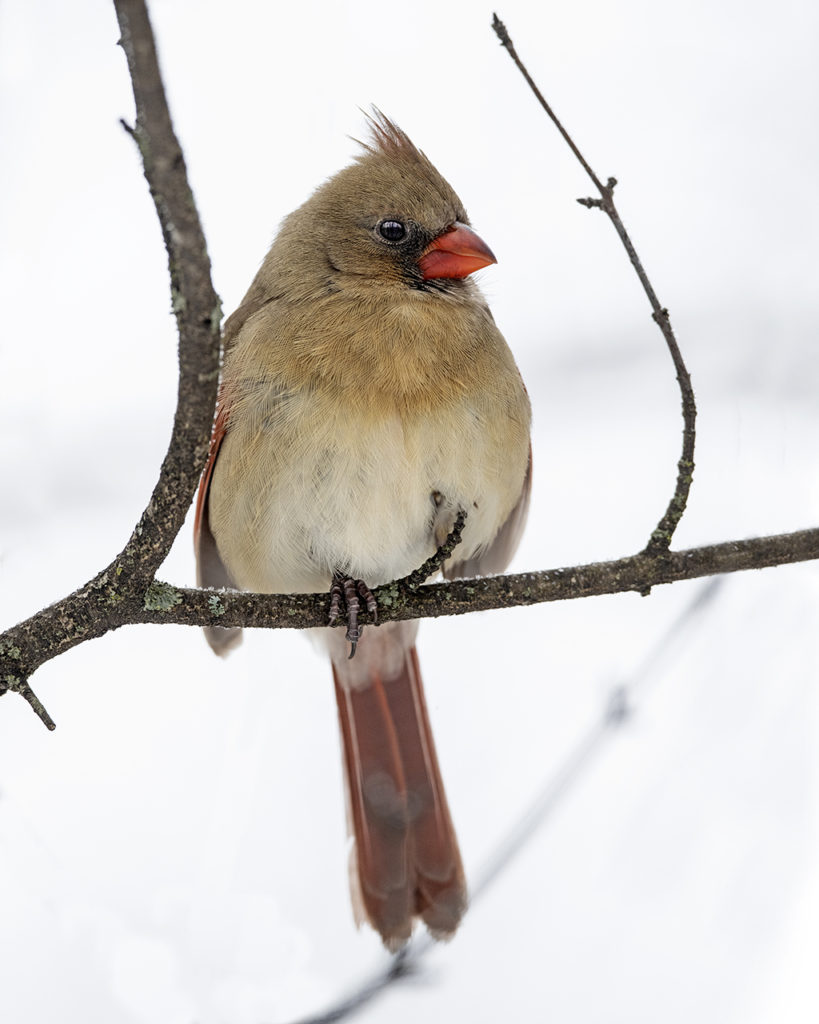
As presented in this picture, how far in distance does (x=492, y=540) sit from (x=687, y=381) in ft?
3.26

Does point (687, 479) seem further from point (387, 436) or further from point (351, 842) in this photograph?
point (351, 842)

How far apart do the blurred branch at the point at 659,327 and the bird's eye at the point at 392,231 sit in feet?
2.57

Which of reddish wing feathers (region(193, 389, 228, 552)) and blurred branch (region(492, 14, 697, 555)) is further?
reddish wing feathers (region(193, 389, 228, 552))

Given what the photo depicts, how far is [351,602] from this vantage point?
2061mm

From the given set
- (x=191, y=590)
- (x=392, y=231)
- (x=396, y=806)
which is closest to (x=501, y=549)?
(x=396, y=806)

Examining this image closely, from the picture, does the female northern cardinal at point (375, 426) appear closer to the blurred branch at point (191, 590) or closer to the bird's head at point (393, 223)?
the bird's head at point (393, 223)

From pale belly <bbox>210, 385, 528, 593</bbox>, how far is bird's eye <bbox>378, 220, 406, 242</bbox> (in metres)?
0.46

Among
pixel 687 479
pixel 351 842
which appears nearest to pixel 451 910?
pixel 351 842

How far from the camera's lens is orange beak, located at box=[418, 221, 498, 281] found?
92.9 inches

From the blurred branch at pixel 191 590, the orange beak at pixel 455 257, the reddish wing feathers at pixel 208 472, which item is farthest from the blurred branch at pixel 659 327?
the reddish wing feathers at pixel 208 472

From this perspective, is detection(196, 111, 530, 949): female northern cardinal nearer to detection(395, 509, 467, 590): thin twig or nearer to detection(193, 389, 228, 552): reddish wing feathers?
detection(193, 389, 228, 552): reddish wing feathers

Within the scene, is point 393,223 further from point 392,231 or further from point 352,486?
point 352,486

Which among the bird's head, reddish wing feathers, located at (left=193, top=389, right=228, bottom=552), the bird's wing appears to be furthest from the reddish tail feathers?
the bird's head

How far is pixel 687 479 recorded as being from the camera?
5.74 ft
